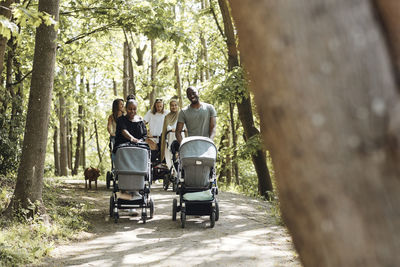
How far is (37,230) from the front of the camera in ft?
24.6

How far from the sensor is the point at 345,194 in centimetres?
121

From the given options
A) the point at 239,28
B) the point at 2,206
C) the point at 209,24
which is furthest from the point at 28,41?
the point at 239,28

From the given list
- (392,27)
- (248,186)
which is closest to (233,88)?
(248,186)

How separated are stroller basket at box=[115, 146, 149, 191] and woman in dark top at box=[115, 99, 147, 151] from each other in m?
0.61

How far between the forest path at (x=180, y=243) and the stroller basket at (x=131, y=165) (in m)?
0.76

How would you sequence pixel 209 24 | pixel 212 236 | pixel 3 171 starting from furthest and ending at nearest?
pixel 209 24 < pixel 3 171 < pixel 212 236

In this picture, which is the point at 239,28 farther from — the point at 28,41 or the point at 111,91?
the point at 111,91

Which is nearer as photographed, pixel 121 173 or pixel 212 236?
pixel 212 236

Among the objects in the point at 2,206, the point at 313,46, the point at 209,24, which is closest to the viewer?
the point at 313,46

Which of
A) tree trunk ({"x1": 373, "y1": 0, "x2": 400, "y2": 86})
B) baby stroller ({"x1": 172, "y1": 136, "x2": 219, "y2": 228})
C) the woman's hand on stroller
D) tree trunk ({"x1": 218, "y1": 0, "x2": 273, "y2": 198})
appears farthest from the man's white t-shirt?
tree trunk ({"x1": 373, "y1": 0, "x2": 400, "y2": 86})

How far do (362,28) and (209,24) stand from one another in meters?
23.8

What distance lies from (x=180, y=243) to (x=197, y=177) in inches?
54.4

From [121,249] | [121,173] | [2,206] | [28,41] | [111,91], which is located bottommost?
[121,249]

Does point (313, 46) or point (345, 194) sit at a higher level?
point (313, 46)
